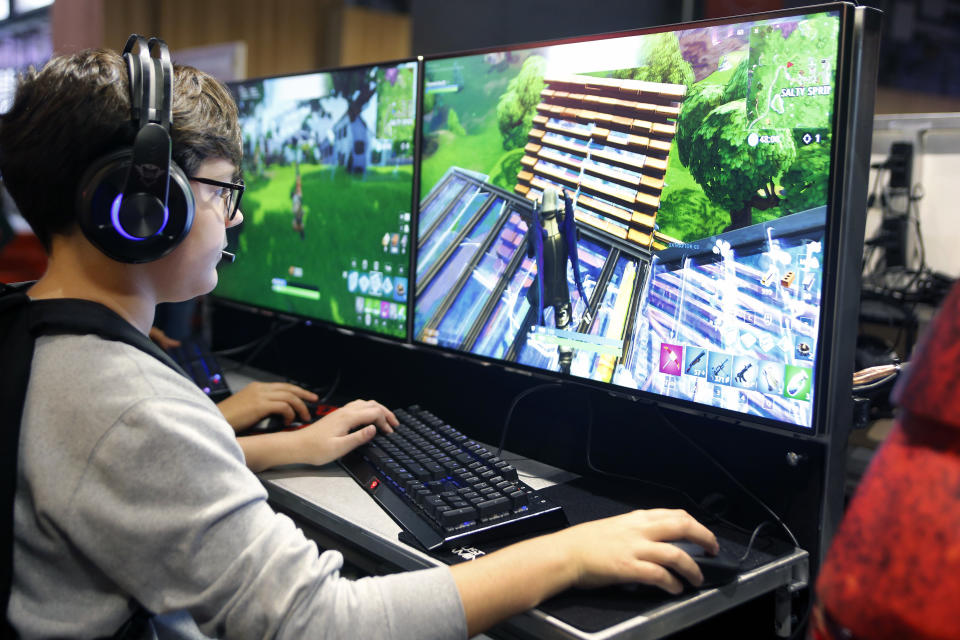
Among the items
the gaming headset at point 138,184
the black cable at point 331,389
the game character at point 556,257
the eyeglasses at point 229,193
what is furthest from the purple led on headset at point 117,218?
the black cable at point 331,389

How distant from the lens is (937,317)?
42cm

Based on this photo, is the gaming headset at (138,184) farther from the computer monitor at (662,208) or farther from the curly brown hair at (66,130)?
the computer monitor at (662,208)

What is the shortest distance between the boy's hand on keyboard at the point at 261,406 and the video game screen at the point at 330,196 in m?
0.20

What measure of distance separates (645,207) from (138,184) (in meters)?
0.58

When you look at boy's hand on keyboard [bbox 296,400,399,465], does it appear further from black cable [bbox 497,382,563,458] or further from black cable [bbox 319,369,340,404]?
black cable [bbox 319,369,340,404]

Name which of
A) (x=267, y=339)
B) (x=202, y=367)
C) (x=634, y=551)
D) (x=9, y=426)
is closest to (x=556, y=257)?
(x=634, y=551)

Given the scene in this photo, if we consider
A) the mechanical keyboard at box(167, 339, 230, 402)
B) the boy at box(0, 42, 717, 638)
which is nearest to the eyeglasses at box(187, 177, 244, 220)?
the boy at box(0, 42, 717, 638)

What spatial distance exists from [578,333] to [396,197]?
0.46 meters

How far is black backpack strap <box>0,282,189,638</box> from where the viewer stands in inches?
25.3

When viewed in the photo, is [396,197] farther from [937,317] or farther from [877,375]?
[937,317]

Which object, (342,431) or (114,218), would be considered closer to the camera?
(114,218)

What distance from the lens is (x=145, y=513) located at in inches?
24.8

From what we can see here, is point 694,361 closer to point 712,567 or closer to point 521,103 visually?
point 712,567

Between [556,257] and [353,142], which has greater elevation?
[353,142]
